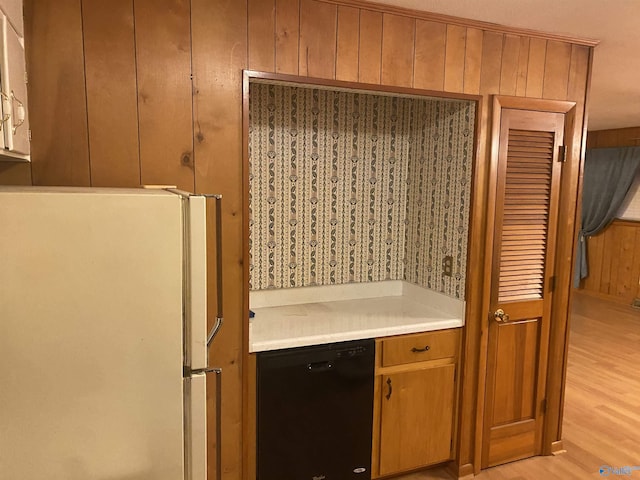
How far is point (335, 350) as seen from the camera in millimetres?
2189

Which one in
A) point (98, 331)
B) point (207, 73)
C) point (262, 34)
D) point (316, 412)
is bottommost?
point (316, 412)

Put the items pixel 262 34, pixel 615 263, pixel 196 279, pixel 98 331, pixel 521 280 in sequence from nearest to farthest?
pixel 98 331, pixel 196 279, pixel 262 34, pixel 521 280, pixel 615 263

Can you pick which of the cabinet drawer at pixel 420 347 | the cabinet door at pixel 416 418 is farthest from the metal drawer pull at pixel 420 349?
the cabinet door at pixel 416 418

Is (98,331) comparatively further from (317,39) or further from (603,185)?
(603,185)

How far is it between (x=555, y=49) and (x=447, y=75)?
0.70 meters

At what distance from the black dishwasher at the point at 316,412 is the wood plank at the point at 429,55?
1.29 meters

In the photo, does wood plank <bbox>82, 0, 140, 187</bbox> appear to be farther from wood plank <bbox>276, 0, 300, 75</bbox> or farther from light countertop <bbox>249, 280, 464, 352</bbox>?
light countertop <bbox>249, 280, 464, 352</bbox>

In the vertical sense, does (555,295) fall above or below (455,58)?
below

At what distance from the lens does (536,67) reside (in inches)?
96.4

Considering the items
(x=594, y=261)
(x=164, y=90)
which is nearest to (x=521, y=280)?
(x=164, y=90)

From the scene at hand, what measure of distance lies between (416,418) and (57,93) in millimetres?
2211

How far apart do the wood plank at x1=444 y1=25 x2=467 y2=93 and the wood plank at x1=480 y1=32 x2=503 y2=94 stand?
124mm

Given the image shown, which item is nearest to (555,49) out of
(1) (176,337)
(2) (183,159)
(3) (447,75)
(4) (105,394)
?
(3) (447,75)

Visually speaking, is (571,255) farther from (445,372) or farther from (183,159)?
(183,159)
